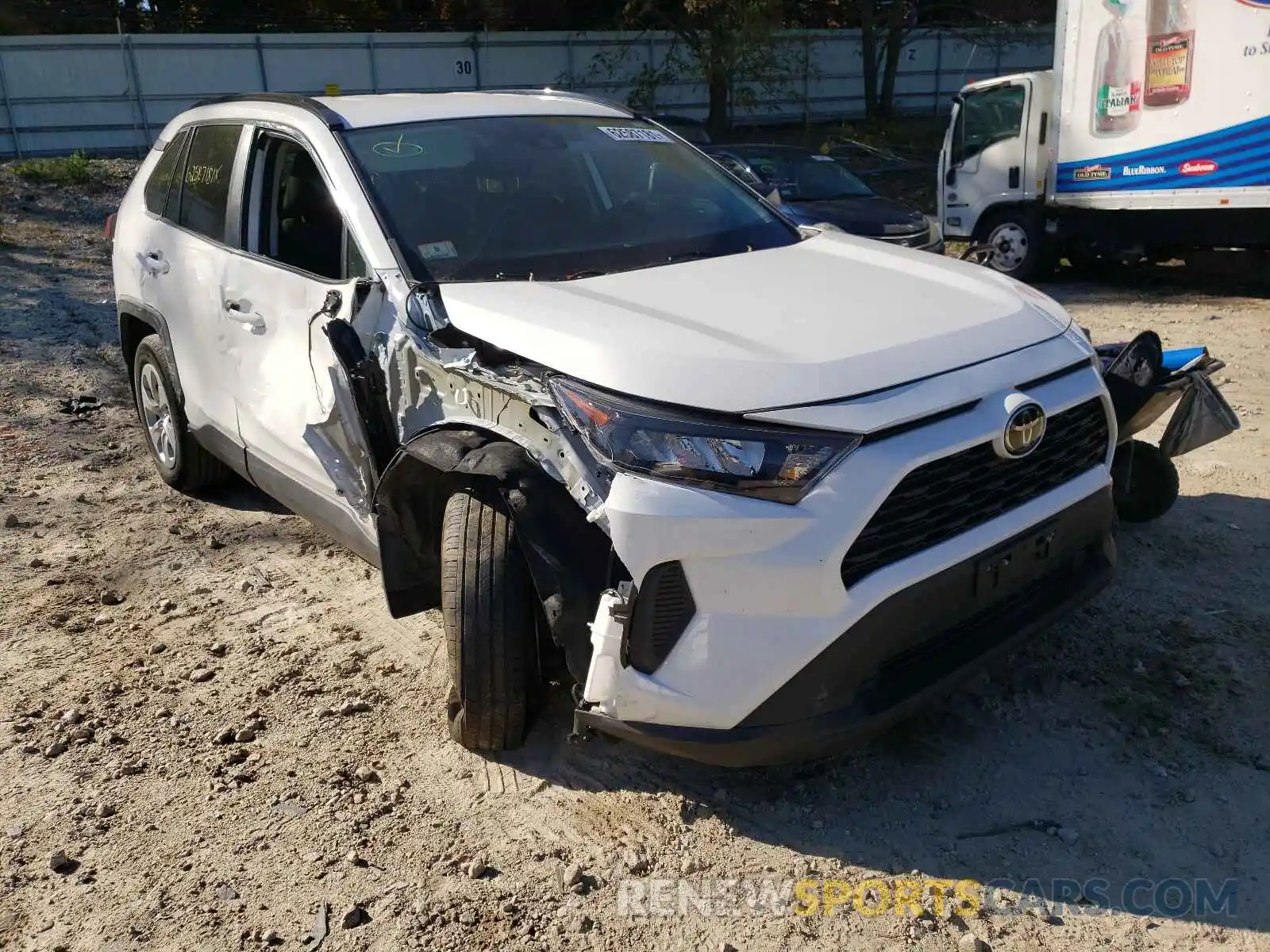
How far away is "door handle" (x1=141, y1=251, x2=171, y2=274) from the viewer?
477cm

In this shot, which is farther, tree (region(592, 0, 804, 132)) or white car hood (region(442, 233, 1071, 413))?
tree (region(592, 0, 804, 132))

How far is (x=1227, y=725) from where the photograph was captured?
3.22 m

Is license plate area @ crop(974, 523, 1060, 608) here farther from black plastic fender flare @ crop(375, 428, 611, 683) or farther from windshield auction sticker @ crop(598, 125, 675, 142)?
windshield auction sticker @ crop(598, 125, 675, 142)

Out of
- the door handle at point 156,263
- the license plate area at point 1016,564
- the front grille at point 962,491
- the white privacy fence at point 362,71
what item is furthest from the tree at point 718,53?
the license plate area at point 1016,564

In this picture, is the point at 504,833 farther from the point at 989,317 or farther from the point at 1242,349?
the point at 1242,349

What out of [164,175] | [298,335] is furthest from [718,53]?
[298,335]

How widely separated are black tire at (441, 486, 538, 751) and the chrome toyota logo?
129cm

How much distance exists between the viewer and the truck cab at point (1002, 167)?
11.3m

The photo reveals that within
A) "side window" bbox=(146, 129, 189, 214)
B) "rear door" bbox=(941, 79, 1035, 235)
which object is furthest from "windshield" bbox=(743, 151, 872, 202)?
"side window" bbox=(146, 129, 189, 214)

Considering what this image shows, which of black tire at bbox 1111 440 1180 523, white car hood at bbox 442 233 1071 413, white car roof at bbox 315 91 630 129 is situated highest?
white car roof at bbox 315 91 630 129

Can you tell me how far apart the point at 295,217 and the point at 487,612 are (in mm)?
1820

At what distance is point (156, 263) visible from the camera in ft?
16.0

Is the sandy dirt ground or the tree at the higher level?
the tree

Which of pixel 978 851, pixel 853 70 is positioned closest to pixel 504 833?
pixel 978 851
